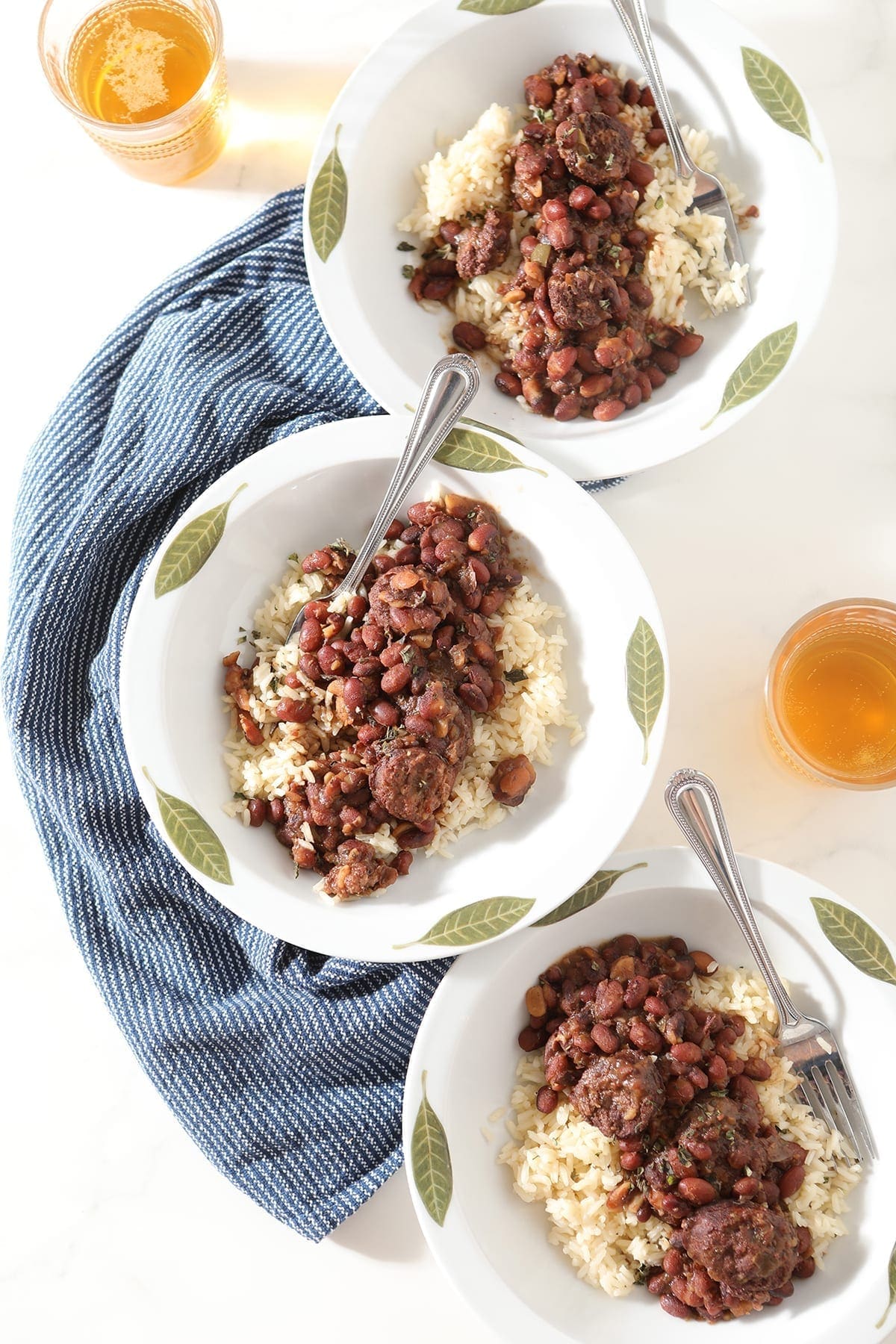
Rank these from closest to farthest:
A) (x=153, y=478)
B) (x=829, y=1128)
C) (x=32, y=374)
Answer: (x=829, y=1128)
(x=153, y=478)
(x=32, y=374)

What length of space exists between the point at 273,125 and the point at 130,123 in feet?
1.36

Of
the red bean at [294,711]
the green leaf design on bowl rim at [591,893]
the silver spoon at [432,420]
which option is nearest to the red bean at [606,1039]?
the green leaf design on bowl rim at [591,893]

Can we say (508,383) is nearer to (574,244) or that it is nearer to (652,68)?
(574,244)

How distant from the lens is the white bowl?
2.44 meters

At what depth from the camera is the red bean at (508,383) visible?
2688 mm

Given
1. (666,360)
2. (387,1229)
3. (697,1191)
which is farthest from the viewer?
(387,1229)

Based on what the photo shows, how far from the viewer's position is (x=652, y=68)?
2.56 meters

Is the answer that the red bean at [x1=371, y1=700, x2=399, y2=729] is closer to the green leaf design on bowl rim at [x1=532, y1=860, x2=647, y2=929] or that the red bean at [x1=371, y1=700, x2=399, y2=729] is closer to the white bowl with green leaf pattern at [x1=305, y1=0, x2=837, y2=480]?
the green leaf design on bowl rim at [x1=532, y1=860, x2=647, y2=929]

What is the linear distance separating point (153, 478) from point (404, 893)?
4.21 feet

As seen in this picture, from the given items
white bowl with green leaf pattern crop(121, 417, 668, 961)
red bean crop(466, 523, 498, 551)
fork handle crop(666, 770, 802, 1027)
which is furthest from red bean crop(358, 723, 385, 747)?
fork handle crop(666, 770, 802, 1027)

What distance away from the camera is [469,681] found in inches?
99.7

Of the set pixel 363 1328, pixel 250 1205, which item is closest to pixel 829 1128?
pixel 363 1328

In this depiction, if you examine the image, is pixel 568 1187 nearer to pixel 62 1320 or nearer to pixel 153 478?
pixel 62 1320

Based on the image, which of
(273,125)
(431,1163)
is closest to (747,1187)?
(431,1163)
